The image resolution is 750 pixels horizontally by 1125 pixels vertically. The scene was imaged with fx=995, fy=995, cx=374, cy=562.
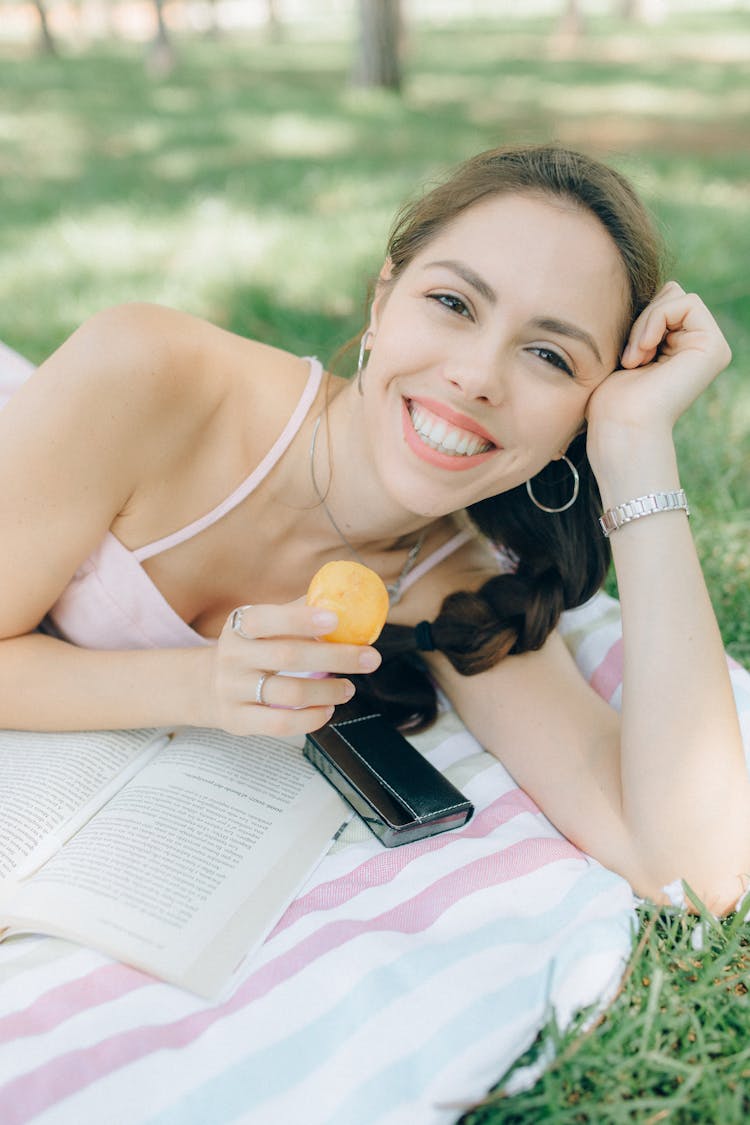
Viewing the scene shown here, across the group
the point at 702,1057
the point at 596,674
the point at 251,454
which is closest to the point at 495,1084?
the point at 702,1057

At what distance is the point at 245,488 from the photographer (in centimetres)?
275

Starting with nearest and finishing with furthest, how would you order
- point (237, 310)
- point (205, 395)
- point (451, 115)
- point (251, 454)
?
point (205, 395), point (251, 454), point (237, 310), point (451, 115)

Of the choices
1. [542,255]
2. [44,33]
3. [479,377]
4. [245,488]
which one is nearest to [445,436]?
[479,377]

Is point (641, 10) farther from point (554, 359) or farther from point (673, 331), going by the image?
point (554, 359)

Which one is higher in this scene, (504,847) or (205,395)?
(205,395)

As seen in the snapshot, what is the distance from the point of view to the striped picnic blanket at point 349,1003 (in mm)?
1810

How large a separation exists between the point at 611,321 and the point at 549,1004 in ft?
5.13

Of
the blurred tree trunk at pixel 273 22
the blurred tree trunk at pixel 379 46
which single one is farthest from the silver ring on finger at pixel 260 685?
the blurred tree trunk at pixel 273 22

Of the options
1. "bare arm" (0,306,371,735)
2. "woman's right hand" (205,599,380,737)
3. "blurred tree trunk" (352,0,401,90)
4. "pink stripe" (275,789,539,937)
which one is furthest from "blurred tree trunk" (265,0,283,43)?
"woman's right hand" (205,599,380,737)

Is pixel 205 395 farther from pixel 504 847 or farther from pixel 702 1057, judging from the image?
pixel 702 1057

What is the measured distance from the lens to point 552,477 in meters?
2.91

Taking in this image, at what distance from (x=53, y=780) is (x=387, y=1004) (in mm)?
1025

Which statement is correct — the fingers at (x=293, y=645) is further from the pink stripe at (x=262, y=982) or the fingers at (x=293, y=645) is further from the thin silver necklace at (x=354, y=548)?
the thin silver necklace at (x=354, y=548)

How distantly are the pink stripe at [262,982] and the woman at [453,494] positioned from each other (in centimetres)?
26
